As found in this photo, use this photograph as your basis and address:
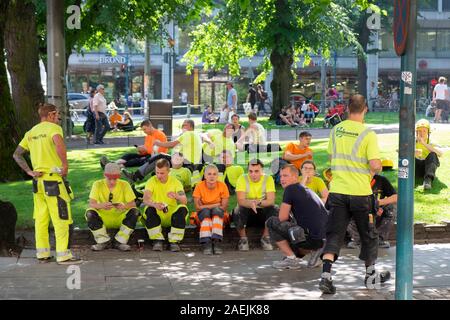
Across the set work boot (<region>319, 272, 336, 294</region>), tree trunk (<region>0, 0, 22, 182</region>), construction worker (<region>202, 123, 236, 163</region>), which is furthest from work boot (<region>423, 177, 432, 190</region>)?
tree trunk (<region>0, 0, 22, 182</region>)

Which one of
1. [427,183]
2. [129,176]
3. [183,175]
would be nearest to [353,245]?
[427,183]

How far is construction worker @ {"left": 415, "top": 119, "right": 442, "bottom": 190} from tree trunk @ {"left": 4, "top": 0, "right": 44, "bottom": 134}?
918 centimetres

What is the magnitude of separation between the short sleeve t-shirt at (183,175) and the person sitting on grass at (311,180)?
9.19 ft

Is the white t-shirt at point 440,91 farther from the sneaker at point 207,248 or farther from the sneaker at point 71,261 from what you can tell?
the sneaker at point 71,261

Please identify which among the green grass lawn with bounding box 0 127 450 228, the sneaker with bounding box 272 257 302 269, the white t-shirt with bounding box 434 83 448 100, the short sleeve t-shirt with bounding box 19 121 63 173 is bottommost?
the sneaker with bounding box 272 257 302 269

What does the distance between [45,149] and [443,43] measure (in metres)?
64.5

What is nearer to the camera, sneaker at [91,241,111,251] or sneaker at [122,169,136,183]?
sneaker at [91,241,111,251]

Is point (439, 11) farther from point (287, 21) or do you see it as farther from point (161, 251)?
point (161, 251)

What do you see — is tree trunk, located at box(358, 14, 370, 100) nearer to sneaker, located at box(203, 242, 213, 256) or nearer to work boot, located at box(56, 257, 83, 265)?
sneaker, located at box(203, 242, 213, 256)

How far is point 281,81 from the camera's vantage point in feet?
115

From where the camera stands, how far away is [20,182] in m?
15.5

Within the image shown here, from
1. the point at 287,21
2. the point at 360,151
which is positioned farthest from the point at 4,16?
the point at 287,21

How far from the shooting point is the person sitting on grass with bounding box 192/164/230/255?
11.4 meters

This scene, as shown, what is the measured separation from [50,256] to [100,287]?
192cm
